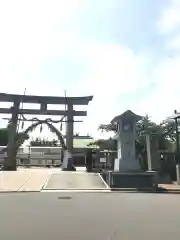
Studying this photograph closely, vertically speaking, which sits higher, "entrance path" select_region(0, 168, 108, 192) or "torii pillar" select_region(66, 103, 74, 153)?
"torii pillar" select_region(66, 103, 74, 153)

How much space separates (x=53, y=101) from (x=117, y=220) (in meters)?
28.6

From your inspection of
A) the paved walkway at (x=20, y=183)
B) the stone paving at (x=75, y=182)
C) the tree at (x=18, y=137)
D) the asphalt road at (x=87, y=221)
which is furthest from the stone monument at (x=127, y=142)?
the tree at (x=18, y=137)

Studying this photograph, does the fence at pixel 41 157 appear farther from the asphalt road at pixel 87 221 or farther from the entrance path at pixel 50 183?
the asphalt road at pixel 87 221

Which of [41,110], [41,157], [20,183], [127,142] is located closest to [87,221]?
[20,183]

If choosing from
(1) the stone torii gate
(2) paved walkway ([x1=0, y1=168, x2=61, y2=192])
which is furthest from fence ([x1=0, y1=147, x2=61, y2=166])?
(2) paved walkway ([x1=0, y1=168, x2=61, y2=192])

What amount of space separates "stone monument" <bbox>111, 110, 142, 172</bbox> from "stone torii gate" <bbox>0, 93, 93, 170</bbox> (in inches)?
490

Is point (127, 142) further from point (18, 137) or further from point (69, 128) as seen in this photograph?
point (18, 137)

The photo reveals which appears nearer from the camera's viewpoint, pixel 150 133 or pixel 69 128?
pixel 150 133

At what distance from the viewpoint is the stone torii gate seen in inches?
1439

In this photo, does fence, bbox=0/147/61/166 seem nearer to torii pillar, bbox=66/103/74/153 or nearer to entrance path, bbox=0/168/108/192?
torii pillar, bbox=66/103/74/153

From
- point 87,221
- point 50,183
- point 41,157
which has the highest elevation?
point 41,157

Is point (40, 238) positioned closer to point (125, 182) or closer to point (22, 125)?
point (125, 182)

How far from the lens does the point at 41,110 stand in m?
37.7

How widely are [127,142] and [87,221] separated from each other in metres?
14.9
